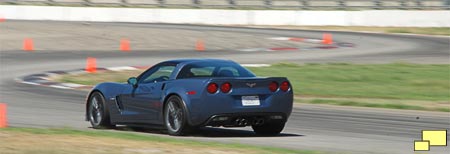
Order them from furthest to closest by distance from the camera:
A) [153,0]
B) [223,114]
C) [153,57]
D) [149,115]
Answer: [153,0]
[153,57]
[149,115]
[223,114]

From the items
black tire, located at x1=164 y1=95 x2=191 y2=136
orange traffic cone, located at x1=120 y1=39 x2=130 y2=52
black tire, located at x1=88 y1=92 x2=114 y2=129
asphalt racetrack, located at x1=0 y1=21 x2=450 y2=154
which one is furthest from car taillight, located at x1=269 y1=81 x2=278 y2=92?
orange traffic cone, located at x1=120 y1=39 x2=130 y2=52

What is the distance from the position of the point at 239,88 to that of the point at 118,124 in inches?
99.1

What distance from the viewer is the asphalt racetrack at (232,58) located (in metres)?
14.7

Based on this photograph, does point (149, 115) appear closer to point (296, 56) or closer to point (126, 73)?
point (126, 73)

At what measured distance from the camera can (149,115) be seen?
14.8 meters

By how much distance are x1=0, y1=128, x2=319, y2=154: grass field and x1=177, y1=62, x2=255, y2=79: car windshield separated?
147cm

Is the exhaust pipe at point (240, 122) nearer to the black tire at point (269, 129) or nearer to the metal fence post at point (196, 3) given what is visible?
the black tire at point (269, 129)

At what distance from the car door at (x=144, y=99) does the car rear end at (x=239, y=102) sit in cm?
89

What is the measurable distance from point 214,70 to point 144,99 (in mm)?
1141

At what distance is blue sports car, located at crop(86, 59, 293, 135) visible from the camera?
1380cm

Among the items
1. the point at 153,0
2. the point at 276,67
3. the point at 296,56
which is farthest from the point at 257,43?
the point at 153,0

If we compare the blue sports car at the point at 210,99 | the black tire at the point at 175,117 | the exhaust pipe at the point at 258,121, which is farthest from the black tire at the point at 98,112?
the exhaust pipe at the point at 258,121

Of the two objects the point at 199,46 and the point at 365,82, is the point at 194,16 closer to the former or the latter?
the point at 199,46

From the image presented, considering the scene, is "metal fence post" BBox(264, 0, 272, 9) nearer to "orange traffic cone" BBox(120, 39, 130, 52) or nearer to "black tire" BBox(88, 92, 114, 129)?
"orange traffic cone" BBox(120, 39, 130, 52)
